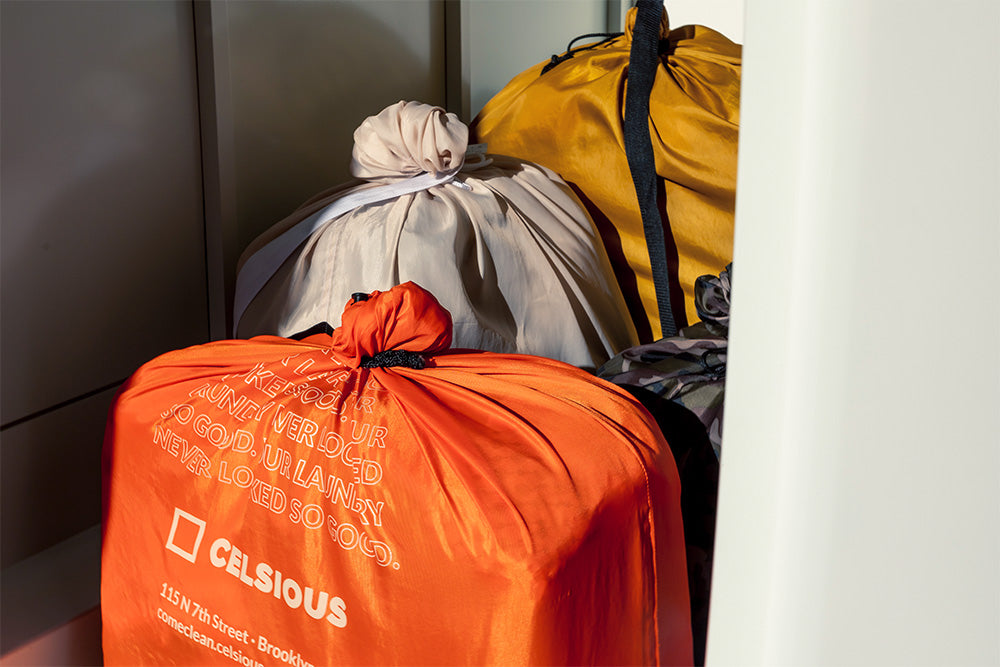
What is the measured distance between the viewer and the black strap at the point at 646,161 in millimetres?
798

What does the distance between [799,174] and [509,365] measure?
15.2 inches

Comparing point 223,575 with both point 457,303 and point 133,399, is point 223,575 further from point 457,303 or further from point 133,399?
point 457,303

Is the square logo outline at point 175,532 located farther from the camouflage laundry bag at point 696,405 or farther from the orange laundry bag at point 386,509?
the camouflage laundry bag at point 696,405

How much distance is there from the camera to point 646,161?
2.65 feet

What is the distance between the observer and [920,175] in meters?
0.16

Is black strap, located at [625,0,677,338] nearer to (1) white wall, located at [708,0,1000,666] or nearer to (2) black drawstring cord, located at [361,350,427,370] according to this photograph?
(2) black drawstring cord, located at [361,350,427,370]

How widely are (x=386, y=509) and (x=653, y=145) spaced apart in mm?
531

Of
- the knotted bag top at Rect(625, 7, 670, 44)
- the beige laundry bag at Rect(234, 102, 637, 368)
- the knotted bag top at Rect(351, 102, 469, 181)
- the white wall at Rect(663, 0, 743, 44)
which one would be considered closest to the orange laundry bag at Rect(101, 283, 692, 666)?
the beige laundry bag at Rect(234, 102, 637, 368)

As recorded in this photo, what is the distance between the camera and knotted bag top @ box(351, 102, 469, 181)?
753mm

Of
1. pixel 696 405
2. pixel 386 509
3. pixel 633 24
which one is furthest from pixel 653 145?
pixel 386 509

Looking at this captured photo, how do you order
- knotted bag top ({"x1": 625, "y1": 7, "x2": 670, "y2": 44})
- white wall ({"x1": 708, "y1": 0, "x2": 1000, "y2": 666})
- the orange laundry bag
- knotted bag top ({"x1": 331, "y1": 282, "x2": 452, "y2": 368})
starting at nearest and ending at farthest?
white wall ({"x1": 708, "y1": 0, "x2": 1000, "y2": 666})
the orange laundry bag
knotted bag top ({"x1": 331, "y1": 282, "x2": 452, "y2": 368})
knotted bag top ({"x1": 625, "y1": 7, "x2": 670, "y2": 44})

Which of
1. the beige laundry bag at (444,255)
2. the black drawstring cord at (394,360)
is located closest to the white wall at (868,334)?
the black drawstring cord at (394,360)

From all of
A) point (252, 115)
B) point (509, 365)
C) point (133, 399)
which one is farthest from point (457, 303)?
point (252, 115)

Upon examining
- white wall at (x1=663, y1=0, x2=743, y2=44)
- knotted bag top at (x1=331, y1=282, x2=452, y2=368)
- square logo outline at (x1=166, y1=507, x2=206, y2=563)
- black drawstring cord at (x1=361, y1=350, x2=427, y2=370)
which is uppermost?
white wall at (x1=663, y1=0, x2=743, y2=44)
